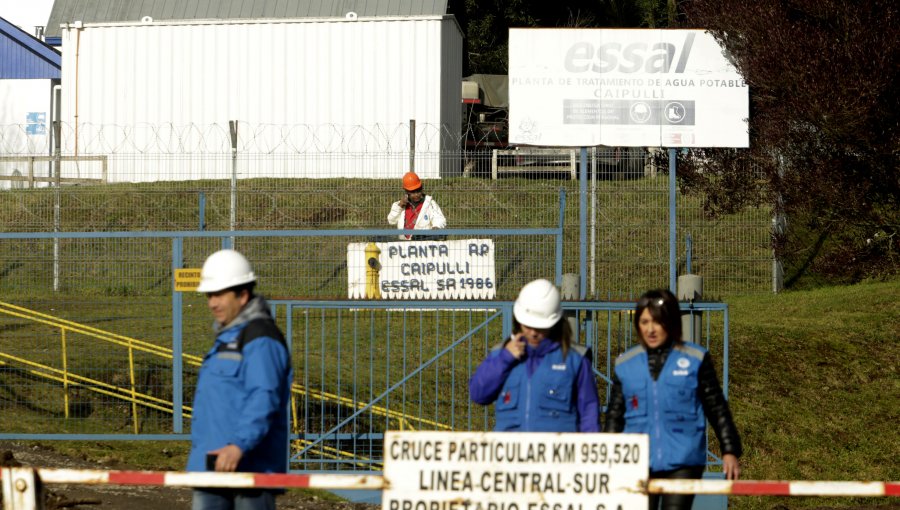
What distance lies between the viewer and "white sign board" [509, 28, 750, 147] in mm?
13031

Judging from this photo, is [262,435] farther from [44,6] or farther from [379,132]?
[44,6]

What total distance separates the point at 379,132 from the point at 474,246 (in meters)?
13.0

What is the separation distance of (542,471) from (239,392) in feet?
4.24

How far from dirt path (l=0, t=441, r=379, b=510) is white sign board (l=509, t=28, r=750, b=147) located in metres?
4.56

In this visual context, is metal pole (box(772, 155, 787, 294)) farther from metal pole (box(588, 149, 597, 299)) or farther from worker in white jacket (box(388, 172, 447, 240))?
worker in white jacket (box(388, 172, 447, 240))

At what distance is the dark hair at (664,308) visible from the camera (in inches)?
241

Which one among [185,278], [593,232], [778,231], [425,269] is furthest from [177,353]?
[778,231]

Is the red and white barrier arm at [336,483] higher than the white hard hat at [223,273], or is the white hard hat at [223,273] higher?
the white hard hat at [223,273]

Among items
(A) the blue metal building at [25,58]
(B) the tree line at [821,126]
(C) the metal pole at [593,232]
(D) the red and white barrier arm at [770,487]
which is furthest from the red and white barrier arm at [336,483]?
(A) the blue metal building at [25,58]

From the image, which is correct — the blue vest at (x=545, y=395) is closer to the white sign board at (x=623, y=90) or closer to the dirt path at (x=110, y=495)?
the dirt path at (x=110, y=495)

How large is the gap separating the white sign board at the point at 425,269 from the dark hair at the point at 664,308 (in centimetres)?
575

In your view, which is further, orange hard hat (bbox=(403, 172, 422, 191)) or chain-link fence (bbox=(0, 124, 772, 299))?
chain-link fence (bbox=(0, 124, 772, 299))

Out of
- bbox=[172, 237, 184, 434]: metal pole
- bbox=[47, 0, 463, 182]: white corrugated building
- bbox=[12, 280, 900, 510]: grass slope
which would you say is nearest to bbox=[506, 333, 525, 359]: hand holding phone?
bbox=[172, 237, 184, 434]: metal pole

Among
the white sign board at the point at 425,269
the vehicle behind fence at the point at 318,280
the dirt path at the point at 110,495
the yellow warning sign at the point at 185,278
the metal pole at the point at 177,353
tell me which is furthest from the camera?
the white sign board at the point at 425,269
